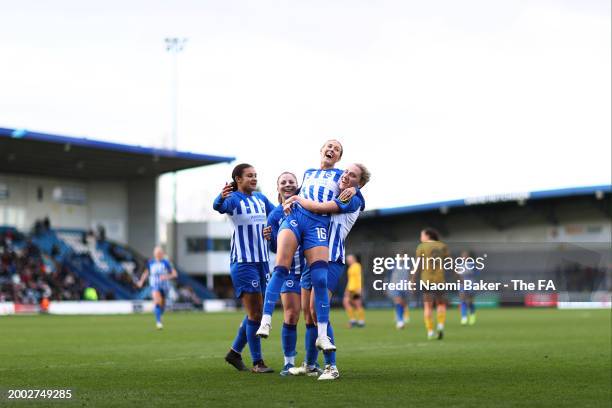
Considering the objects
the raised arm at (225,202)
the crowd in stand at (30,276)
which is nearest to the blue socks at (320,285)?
the raised arm at (225,202)

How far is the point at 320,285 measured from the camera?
10523 mm

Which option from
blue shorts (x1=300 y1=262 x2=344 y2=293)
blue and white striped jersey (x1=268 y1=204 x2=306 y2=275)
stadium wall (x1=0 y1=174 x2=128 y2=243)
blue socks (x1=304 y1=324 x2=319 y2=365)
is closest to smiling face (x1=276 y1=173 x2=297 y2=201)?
blue and white striped jersey (x1=268 y1=204 x2=306 y2=275)

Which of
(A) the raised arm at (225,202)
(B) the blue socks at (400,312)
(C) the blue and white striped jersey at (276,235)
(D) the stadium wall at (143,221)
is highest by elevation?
(D) the stadium wall at (143,221)

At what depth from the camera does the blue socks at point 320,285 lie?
10.5 metres

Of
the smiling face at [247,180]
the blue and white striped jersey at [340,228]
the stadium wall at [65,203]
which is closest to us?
the blue and white striped jersey at [340,228]

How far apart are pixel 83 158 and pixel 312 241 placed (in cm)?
5258

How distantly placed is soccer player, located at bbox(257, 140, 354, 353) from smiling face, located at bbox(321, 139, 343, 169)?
1 cm

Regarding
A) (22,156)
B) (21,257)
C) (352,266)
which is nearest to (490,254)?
(352,266)

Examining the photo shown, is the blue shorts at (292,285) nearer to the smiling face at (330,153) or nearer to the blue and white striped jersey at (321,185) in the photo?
the blue and white striped jersey at (321,185)

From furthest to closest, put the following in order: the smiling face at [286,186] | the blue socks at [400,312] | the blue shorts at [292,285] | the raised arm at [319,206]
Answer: the blue socks at [400,312] → the blue shorts at [292,285] → the smiling face at [286,186] → the raised arm at [319,206]

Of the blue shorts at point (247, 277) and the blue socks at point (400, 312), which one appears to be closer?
the blue shorts at point (247, 277)

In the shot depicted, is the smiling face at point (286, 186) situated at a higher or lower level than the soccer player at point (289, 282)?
higher

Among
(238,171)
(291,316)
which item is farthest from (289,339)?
(238,171)

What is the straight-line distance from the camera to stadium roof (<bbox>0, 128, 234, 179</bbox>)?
55656 millimetres
